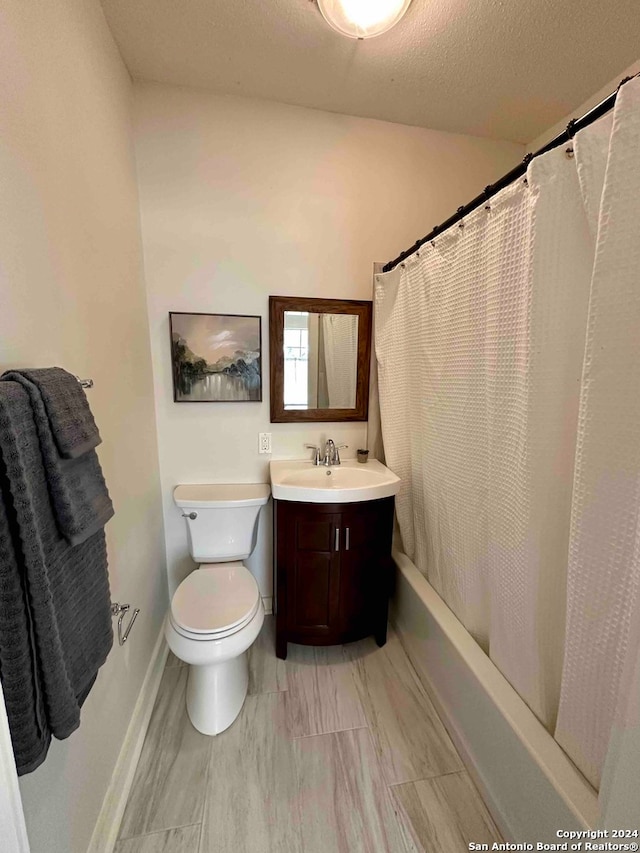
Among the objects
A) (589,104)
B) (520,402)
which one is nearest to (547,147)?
(520,402)

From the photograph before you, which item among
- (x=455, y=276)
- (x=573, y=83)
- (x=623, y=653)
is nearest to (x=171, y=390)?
(x=455, y=276)

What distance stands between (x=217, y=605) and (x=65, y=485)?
95 cm

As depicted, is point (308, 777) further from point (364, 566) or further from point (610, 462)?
point (610, 462)

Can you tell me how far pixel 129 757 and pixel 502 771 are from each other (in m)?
1.23

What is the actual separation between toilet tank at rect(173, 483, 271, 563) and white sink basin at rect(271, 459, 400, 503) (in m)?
0.17

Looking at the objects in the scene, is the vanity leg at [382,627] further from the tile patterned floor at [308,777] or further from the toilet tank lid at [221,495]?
the toilet tank lid at [221,495]

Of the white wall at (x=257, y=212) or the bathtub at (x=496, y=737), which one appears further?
the white wall at (x=257, y=212)

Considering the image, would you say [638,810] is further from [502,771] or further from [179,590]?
[179,590]

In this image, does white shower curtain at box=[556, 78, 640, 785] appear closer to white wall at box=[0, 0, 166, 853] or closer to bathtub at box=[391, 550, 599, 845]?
bathtub at box=[391, 550, 599, 845]

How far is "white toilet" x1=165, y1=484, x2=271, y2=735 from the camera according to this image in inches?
49.5

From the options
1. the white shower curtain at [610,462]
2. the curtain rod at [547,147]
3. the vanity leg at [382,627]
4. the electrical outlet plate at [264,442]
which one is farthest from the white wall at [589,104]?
the vanity leg at [382,627]

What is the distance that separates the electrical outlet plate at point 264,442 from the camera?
1.82 meters

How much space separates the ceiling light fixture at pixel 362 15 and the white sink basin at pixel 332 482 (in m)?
1.63

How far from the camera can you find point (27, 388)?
2.19ft
